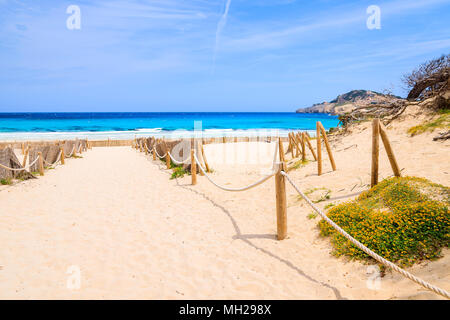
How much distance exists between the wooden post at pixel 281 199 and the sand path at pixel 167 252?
16cm

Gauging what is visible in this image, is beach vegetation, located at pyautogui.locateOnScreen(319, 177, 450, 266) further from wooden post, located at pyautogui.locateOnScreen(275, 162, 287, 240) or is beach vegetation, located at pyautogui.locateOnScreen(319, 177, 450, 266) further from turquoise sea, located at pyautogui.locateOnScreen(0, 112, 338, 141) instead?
turquoise sea, located at pyautogui.locateOnScreen(0, 112, 338, 141)

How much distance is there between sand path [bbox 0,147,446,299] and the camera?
3.31 metres

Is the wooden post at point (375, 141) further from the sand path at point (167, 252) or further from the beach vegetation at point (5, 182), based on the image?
the beach vegetation at point (5, 182)

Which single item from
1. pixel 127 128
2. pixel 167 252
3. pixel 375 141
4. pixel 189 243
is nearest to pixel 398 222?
pixel 375 141

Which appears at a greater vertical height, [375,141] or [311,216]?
[375,141]

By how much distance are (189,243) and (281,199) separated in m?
1.65

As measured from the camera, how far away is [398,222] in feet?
12.6

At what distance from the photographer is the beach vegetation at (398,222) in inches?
136

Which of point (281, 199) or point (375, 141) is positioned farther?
point (375, 141)

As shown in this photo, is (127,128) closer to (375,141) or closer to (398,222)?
(375,141)

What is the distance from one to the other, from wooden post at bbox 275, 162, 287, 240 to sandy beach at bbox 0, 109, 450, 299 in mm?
208

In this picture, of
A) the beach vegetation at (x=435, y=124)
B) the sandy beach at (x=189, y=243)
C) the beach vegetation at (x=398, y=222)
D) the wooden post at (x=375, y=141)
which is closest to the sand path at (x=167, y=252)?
the sandy beach at (x=189, y=243)
